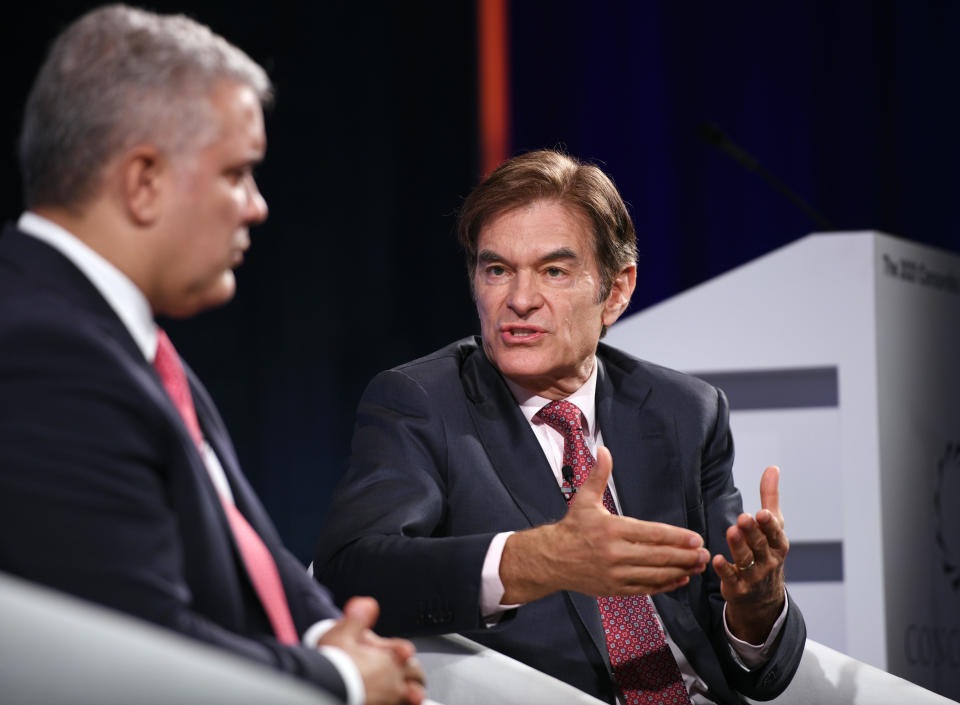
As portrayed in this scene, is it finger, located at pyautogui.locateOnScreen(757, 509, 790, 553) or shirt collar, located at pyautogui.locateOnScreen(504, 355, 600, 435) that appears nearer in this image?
finger, located at pyautogui.locateOnScreen(757, 509, 790, 553)

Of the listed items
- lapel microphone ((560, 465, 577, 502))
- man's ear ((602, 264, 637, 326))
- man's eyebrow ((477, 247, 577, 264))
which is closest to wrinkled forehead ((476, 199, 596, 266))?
man's eyebrow ((477, 247, 577, 264))

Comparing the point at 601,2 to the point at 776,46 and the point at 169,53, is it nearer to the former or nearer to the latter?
the point at 776,46

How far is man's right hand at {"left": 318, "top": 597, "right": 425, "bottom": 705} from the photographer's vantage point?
0.95 m

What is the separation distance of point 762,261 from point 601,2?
2.14 metres

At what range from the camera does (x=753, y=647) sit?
166 centimetres

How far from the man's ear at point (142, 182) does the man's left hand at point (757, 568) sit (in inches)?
34.9

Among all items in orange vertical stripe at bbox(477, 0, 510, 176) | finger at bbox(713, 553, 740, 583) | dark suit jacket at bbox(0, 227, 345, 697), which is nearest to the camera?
dark suit jacket at bbox(0, 227, 345, 697)

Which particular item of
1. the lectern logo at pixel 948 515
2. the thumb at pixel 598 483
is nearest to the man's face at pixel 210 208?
the thumb at pixel 598 483

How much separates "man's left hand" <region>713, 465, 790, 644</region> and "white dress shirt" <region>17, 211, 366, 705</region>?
73 cm

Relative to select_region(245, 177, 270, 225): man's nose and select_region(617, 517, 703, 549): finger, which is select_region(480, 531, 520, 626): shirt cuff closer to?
select_region(617, 517, 703, 549): finger

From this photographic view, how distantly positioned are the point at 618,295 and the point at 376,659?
1.17 m

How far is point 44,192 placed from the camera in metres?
0.98

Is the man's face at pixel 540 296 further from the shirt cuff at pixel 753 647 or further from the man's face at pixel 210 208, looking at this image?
the man's face at pixel 210 208

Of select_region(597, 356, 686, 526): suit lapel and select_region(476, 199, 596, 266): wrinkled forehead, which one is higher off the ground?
select_region(476, 199, 596, 266): wrinkled forehead
